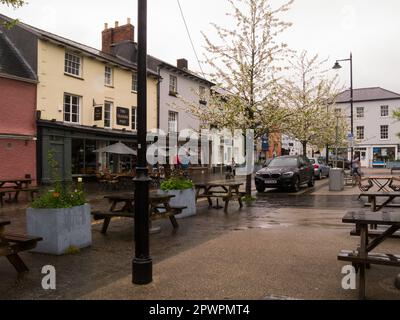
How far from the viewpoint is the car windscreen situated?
1891 centimetres

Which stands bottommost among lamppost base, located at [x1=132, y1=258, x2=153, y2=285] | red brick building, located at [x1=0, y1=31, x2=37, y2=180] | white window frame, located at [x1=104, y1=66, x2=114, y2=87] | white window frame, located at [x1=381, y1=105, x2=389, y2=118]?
lamppost base, located at [x1=132, y1=258, x2=153, y2=285]

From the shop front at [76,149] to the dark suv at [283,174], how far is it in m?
9.27

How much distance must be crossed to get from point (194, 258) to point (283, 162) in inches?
548

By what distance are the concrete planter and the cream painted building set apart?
40.5ft

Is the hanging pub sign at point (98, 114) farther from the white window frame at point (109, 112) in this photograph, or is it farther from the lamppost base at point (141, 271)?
the lamppost base at point (141, 271)

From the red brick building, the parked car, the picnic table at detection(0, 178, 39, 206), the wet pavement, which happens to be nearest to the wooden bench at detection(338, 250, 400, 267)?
the wet pavement

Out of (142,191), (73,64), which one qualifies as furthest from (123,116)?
(142,191)

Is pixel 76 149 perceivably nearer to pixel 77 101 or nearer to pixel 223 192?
pixel 77 101

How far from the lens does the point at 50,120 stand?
815 inches

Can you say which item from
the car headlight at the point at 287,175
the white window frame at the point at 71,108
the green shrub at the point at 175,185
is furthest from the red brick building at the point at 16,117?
the car headlight at the point at 287,175

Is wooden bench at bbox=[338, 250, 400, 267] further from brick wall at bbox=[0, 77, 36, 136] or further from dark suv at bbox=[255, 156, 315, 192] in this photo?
brick wall at bbox=[0, 77, 36, 136]

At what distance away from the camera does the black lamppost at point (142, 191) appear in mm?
4777

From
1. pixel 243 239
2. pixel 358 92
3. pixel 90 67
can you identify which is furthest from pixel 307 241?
pixel 358 92

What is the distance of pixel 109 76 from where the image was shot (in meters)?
25.9
